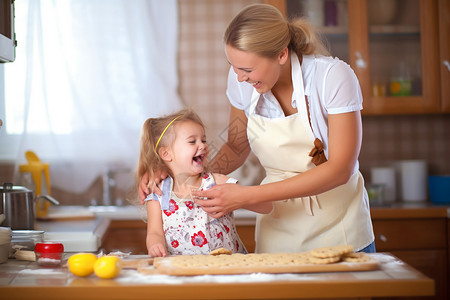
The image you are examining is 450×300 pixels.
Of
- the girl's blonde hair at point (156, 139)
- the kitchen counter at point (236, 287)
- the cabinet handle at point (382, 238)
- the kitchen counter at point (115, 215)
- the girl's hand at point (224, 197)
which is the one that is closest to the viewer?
the kitchen counter at point (236, 287)

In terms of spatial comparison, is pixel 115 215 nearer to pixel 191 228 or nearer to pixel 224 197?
pixel 191 228

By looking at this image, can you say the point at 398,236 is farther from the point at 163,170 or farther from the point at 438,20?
the point at 163,170

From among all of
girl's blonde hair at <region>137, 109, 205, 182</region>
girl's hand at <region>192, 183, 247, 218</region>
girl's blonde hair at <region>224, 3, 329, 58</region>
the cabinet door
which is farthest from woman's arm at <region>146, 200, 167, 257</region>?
the cabinet door

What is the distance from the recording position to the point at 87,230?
229cm

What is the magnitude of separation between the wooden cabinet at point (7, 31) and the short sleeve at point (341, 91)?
3.35ft

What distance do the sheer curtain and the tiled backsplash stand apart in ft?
0.24

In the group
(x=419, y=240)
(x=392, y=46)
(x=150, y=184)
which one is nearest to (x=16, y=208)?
(x=150, y=184)

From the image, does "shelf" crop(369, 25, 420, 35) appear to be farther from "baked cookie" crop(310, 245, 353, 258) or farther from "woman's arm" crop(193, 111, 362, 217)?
"baked cookie" crop(310, 245, 353, 258)

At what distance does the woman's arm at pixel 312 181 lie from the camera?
5.34ft

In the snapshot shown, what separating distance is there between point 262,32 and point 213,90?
1.68m

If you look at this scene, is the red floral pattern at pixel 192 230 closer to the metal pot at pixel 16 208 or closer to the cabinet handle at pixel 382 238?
the metal pot at pixel 16 208

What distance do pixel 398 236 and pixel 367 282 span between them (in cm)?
174

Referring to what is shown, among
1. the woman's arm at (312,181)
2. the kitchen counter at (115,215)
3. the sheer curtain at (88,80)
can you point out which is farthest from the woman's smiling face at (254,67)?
the sheer curtain at (88,80)

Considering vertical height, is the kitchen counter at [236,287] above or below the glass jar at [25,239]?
below
